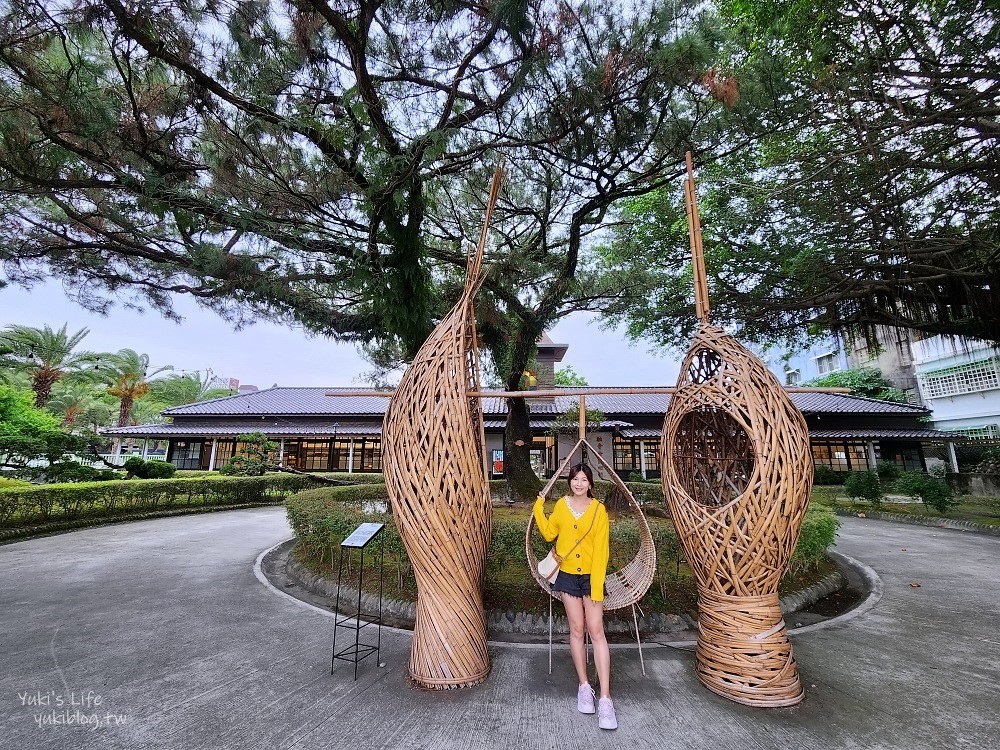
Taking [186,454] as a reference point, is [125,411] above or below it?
above

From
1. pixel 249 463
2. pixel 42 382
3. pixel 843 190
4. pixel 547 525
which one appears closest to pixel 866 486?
pixel 843 190

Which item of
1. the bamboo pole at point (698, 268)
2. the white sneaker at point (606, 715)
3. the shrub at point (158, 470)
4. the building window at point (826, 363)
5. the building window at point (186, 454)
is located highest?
the building window at point (826, 363)

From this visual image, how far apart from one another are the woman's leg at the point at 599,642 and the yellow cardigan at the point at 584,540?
0.06 m

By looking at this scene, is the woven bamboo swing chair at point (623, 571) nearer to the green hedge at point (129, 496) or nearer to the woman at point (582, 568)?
the woman at point (582, 568)

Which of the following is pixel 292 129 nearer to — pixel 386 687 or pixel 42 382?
pixel 386 687

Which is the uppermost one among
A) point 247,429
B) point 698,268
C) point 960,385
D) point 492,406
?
point 960,385

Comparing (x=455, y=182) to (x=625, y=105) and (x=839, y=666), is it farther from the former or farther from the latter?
(x=839, y=666)

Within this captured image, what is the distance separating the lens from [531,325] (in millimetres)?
8883

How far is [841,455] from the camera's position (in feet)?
65.3

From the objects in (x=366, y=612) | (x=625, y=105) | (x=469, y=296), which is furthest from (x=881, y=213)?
(x=366, y=612)

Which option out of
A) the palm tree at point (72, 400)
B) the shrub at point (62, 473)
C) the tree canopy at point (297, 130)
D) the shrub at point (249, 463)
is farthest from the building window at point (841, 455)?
the palm tree at point (72, 400)

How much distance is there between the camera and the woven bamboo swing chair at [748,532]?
2783 millimetres

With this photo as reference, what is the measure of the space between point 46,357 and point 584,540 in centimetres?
2985

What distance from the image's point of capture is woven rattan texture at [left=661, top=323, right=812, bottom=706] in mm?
2783
